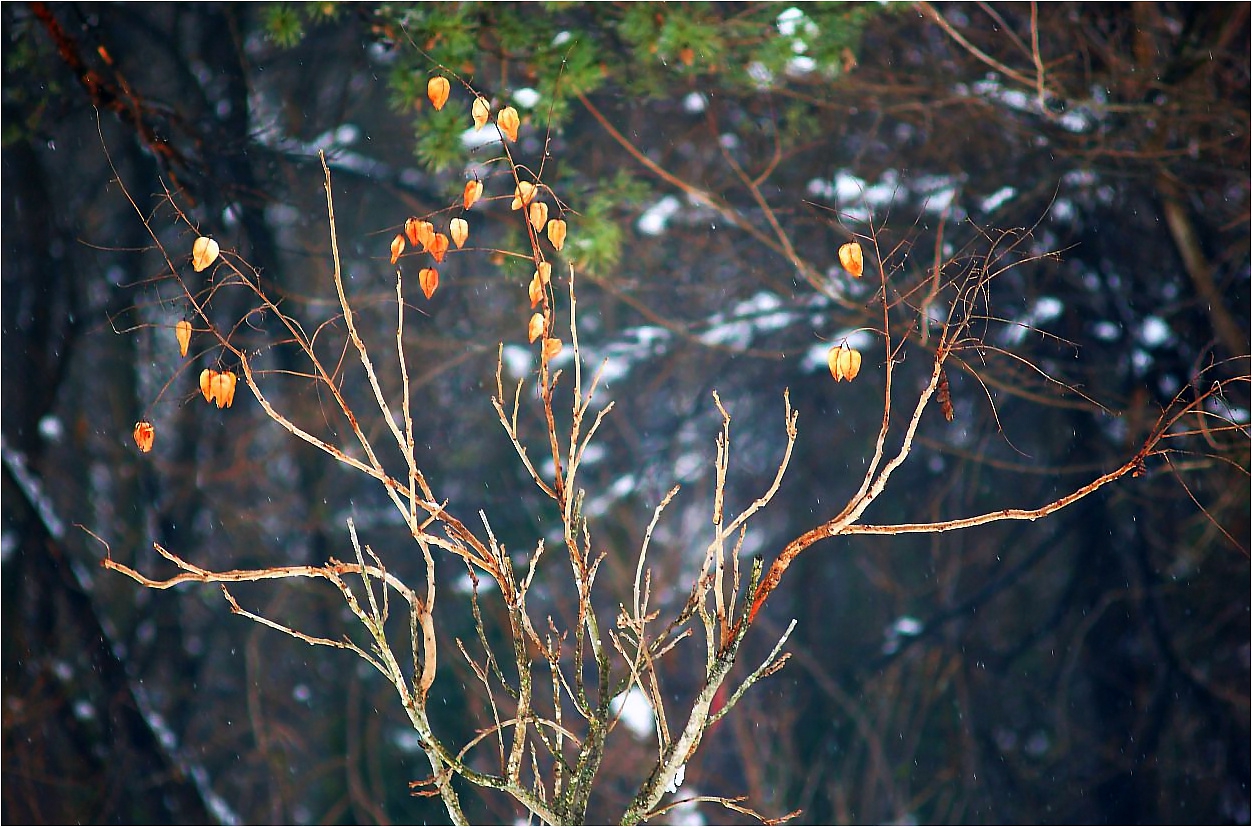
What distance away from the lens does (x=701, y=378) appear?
1.85 metres

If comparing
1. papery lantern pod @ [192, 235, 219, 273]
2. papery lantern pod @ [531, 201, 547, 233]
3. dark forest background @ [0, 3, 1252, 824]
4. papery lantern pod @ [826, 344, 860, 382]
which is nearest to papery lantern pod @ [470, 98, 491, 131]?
papery lantern pod @ [531, 201, 547, 233]

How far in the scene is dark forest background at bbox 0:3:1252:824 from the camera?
1.80 metres

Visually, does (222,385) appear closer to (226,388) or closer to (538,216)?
(226,388)

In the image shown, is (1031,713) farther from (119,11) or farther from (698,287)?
(119,11)

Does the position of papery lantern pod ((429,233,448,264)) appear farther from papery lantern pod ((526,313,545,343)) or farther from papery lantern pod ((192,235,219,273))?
papery lantern pod ((192,235,219,273))

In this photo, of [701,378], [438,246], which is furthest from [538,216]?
[701,378]

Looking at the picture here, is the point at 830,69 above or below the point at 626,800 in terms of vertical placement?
above

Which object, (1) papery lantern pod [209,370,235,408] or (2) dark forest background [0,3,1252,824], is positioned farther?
(2) dark forest background [0,3,1252,824]

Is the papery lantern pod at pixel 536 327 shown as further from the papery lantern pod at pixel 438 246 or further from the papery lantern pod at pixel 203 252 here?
the papery lantern pod at pixel 203 252

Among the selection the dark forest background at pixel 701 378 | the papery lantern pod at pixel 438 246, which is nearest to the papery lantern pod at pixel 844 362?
the papery lantern pod at pixel 438 246

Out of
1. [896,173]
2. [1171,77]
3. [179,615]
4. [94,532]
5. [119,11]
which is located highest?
[119,11]

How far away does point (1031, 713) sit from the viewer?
1.81m

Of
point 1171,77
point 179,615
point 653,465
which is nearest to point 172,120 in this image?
point 179,615

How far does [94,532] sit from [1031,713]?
173 centimetres
